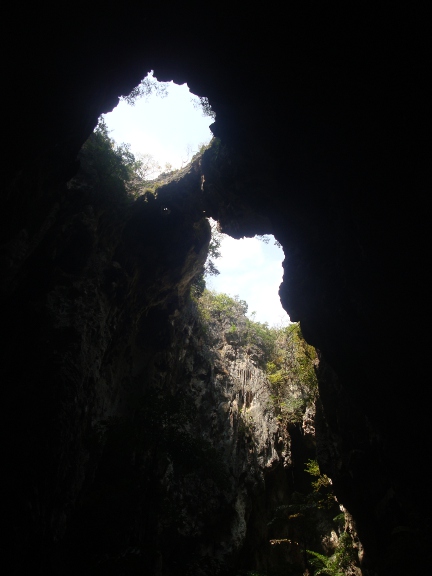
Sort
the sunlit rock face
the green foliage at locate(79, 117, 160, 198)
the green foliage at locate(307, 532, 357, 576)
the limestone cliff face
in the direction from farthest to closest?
the green foliage at locate(79, 117, 160, 198) → the green foliage at locate(307, 532, 357, 576) → the limestone cliff face → the sunlit rock face

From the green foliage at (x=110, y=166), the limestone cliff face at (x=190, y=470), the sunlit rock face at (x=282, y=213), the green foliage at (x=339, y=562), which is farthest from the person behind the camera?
the green foliage at (x=110, y=166)

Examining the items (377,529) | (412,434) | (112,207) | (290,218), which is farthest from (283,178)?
(377,529)

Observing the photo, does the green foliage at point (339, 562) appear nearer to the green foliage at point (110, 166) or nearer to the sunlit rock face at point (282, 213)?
the sunlit rock face at point (282, 213)

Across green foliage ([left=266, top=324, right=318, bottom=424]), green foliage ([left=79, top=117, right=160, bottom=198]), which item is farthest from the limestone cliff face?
green foliage ([left=79, top=117, right=160, bottom=198])

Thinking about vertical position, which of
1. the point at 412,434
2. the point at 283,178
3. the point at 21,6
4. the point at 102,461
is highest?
the point at 283,178

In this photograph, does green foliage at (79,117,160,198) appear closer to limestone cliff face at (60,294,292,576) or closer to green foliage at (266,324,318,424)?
limestone cliff face at (60,294,292,576)

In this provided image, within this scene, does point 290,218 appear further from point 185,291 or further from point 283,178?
point 185,291

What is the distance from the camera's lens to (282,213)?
454 inches

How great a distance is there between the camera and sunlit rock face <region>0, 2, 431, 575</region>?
6.76m

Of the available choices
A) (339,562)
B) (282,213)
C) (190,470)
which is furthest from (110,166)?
(339,562)

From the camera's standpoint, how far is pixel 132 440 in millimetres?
8484

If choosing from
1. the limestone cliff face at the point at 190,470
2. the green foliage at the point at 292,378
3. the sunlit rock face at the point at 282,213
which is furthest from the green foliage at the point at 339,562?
the green foliage at the point at 292,378

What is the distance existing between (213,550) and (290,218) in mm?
12220

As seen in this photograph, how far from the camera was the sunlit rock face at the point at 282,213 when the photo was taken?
266 inches
